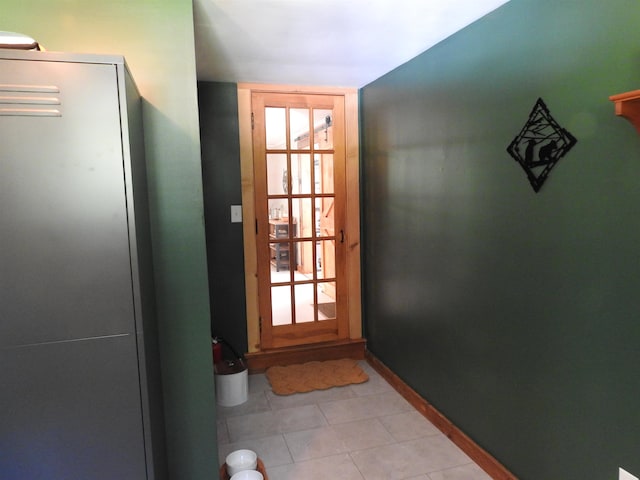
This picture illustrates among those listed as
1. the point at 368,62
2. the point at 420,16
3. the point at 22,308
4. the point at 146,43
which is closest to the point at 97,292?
the point at 22,308

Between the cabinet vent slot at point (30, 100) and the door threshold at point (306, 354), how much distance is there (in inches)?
100

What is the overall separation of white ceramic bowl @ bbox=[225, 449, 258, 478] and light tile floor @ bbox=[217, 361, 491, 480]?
0.21 metres

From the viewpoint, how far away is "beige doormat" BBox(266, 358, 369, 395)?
312 cm

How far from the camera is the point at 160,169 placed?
172 cm

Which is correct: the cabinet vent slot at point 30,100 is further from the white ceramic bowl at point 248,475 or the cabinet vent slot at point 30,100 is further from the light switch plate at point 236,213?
the light switch plate at point 236,213

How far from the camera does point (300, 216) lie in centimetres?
354

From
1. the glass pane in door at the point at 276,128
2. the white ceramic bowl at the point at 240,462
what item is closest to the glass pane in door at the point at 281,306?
the glass pane in door at the point at 276,128

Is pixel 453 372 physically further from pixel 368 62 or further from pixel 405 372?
pixel 368 62

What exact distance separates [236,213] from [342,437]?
1751mm

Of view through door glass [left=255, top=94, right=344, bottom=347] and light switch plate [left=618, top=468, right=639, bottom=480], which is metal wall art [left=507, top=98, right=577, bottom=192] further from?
view through door glass [left=255, top=94, right=344, bottom=347]

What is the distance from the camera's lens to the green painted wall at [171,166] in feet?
5.28

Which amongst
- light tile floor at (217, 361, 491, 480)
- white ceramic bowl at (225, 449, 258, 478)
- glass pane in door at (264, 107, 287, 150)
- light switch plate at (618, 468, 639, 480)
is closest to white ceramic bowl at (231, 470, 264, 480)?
white ceramic bowl at (225, 449, 258, 478)

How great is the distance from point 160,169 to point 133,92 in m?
0.32

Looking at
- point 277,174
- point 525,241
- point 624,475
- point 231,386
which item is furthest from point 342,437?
point 277,174
